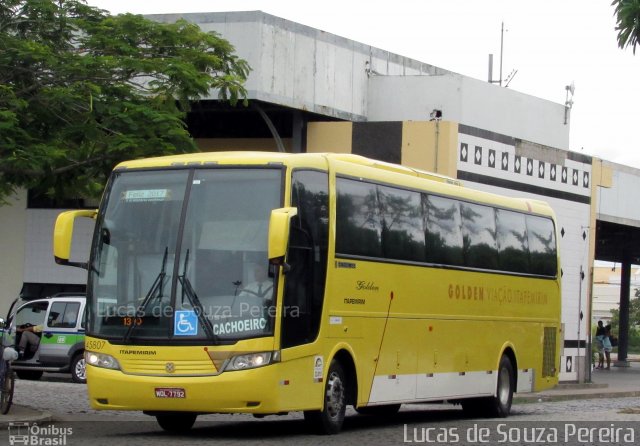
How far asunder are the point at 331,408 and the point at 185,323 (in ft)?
7.78

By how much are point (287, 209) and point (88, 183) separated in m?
5.57

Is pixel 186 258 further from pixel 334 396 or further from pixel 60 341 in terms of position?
pixel 60 341

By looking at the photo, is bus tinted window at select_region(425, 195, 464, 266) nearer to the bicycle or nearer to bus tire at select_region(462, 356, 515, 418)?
bus tire at select_region(462, 356, 515, 418)

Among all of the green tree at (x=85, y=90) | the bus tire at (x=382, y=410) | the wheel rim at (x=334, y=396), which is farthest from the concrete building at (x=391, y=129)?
the wheel rim at (x=334, y=396)

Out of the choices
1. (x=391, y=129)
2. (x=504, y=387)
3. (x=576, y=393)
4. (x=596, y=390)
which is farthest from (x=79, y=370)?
(x=596, y=390)

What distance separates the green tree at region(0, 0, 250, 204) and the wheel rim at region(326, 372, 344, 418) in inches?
172

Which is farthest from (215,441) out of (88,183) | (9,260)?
(9,260)

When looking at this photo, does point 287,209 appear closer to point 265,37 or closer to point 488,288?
point 488,288

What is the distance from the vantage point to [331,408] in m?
15.6

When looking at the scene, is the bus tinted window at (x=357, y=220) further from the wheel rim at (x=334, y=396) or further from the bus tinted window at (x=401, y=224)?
the wheel rim at (x=334, y=396)

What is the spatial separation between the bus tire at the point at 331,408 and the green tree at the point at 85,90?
4.31m

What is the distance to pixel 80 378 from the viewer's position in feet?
93.2

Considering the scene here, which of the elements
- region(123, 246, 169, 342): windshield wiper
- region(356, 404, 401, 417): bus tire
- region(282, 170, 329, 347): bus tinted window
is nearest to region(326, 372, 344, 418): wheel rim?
region(282, 170, 329, 347): bus tinted window

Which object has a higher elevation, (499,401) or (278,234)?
(278,234)
